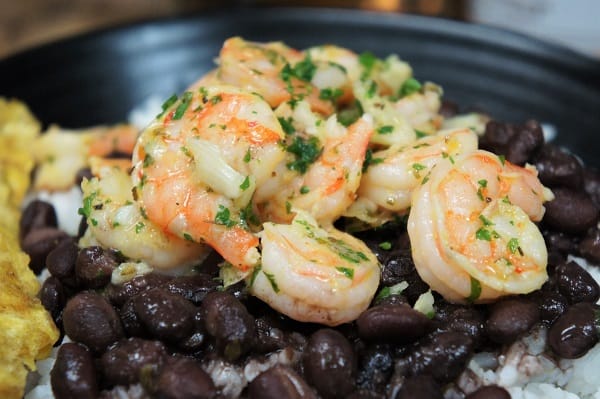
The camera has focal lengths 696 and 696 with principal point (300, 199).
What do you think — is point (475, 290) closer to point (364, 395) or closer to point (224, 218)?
point (364, 395)

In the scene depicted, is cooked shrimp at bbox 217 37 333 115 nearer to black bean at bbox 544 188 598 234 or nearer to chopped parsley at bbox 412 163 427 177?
chopped parsley at bbox 412 163 427 177

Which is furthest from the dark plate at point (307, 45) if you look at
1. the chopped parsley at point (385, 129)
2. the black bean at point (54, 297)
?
the black bean at point (54, 297)

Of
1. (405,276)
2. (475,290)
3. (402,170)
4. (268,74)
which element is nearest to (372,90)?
(268,74)

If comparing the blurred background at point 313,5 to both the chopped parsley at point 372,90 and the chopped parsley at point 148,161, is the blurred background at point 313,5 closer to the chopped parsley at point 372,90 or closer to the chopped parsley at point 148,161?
the chopped parsley at point 372,90

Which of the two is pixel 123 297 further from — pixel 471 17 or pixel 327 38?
pixel 471 17

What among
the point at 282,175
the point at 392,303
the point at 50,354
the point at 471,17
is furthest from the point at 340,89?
the point at 471,17
